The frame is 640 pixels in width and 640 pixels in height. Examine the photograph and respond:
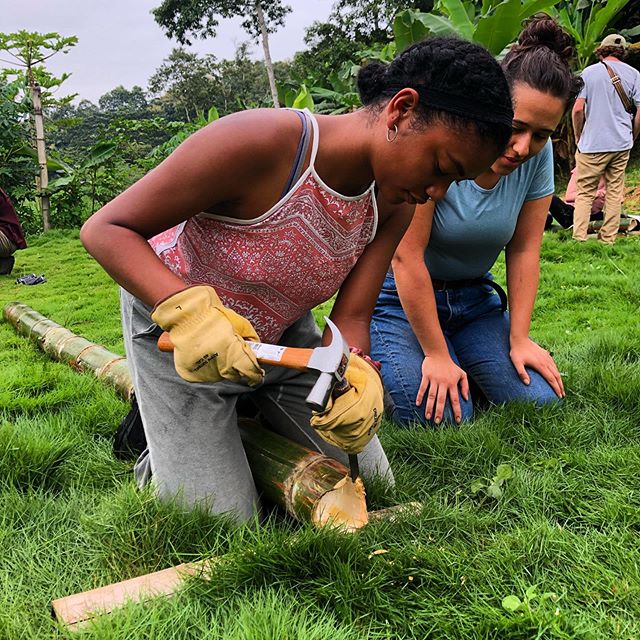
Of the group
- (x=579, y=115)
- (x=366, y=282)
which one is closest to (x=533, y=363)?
(x=366, y=282)

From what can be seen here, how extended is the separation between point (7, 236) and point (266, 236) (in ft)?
21.0

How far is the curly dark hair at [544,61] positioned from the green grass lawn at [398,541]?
1.18 m

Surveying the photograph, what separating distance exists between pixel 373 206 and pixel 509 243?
3.85 feet

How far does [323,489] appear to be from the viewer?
69.4 inches

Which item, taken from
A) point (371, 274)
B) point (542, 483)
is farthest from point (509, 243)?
point (542, 483)

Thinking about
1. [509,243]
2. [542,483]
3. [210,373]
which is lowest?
[542,483]

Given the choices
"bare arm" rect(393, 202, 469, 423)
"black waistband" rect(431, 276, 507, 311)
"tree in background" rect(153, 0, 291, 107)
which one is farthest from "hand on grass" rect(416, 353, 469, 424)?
"tree in background" rect(153, 0, 291, 107)

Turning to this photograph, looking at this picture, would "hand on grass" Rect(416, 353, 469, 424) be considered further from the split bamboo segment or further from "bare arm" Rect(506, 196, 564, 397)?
the split bamboo segment

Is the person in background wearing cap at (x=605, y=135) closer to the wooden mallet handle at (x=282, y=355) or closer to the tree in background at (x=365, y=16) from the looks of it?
the wooden mallet handle at (x=282, y=355)

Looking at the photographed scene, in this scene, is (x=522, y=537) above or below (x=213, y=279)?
below

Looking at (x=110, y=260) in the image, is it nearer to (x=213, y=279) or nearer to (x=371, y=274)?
(x=213, y=279)

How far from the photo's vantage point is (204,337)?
147cm

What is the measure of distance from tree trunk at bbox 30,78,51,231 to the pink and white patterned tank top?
991 centimetres

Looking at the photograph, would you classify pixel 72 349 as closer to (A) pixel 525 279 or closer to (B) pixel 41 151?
(A) pixel 525 279
